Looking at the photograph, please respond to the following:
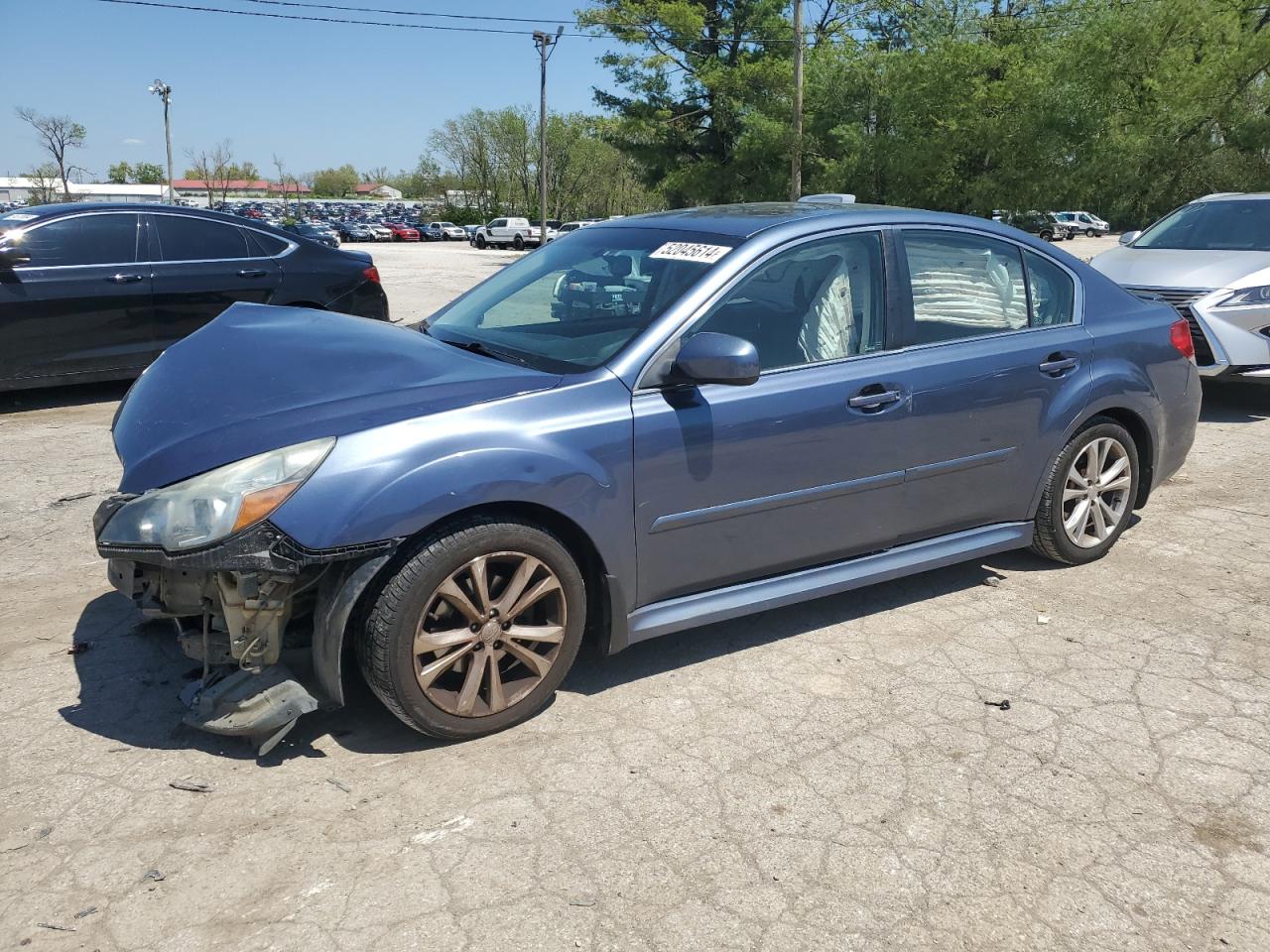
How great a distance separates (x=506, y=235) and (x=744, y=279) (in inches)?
1989

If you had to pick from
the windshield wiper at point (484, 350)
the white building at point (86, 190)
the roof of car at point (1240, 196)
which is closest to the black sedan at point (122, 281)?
the windshield wiper at point (484, 350)

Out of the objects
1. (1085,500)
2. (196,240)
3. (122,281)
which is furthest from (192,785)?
(196,240)

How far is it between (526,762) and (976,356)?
2.46 m

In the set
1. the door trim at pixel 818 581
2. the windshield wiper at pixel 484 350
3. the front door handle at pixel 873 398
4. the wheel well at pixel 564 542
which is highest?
the windshield wiper at pixel 484 350

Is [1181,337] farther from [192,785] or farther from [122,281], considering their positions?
[122,281]

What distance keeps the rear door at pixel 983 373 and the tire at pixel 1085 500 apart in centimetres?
14

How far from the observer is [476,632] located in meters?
3.16

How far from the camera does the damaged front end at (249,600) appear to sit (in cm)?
284

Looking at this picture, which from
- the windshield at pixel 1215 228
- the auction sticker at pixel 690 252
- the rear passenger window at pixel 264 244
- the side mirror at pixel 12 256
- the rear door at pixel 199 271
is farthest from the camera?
the windshield at pixel 1215 228

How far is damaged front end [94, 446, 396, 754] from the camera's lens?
2.84m

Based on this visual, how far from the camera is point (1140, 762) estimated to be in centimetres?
322

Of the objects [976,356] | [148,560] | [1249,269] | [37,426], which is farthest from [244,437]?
[1249,269]

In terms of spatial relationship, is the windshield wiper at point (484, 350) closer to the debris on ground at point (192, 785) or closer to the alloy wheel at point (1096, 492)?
the debris on ground at point (192, 785)

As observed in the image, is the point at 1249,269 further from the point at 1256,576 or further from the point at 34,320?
the point at 34,320
